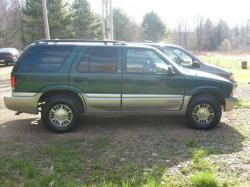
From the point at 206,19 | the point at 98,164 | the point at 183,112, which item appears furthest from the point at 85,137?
the point at 206,19

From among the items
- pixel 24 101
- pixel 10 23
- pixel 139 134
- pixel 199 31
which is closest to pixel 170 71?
pixel 139 134

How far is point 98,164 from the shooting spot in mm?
5289

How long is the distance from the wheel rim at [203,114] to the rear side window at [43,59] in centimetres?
288

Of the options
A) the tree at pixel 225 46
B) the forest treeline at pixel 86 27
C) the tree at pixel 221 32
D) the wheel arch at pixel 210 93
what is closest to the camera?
the wheel arch at pixel 210 93

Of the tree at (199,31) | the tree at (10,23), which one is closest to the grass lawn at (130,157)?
the tree at (10,23)

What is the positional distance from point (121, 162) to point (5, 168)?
1.73m

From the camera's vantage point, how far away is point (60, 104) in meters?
7.03

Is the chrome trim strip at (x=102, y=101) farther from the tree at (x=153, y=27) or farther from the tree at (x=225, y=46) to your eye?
the tree at (x=225, y=46)

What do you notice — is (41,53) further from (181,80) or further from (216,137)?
(216,137)

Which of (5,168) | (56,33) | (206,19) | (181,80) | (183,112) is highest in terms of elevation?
(206,19)

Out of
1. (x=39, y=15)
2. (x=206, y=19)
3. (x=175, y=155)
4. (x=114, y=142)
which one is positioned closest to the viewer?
(x=175, y=155)

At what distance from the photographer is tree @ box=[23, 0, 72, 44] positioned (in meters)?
43.9

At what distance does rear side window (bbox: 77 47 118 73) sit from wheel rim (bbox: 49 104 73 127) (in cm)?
84

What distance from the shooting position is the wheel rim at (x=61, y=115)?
7051 millimetres
